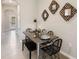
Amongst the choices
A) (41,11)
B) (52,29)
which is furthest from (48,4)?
(52,29)

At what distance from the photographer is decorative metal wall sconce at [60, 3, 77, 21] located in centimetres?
326

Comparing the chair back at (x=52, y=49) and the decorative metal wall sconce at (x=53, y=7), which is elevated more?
the decorative metal wall sconce at (x=53, y=7)

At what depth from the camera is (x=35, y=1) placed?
5.84m

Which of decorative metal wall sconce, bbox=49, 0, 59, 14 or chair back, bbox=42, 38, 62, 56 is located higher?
decorative metal wall sconce, bbox=49, 0, 59, 14

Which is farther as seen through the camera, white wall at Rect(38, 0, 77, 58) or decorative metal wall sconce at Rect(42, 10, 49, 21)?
decorative metal wall sconce at Rect(42, 10, 49, 21)

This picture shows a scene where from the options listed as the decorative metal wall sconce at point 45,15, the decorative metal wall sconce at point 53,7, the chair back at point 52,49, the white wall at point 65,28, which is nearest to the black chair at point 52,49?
the chair back at point 52,49

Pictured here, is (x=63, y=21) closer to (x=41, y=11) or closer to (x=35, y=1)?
(x=41, y=11)

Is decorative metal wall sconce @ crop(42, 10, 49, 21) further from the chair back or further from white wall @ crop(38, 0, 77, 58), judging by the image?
the chair back

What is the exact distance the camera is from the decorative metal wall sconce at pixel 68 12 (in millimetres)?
3256

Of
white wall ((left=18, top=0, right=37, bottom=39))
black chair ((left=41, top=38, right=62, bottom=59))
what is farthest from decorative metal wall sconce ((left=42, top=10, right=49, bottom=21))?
black chair ((left=41, top=38, right=62, bottom=59))

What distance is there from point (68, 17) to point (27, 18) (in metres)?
2.88

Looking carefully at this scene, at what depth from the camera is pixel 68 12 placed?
3426mm

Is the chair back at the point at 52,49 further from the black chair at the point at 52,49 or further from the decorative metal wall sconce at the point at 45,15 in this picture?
the decorative metal wall sconce at the point at 45,15

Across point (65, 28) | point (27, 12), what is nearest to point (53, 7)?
point (65, 28)
